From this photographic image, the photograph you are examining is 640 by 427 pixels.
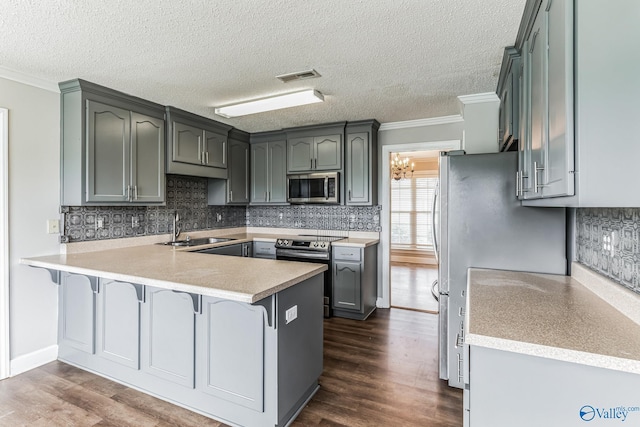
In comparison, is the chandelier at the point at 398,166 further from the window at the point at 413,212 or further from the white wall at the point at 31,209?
the white wall at the point at 31,209

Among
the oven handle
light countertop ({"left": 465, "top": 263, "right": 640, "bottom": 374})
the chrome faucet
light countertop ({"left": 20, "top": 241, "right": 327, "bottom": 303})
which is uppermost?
the chrome faucet

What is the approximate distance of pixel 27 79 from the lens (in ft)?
8.50

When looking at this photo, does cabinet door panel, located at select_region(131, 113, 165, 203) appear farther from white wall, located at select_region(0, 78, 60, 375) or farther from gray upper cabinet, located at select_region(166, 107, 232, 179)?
white wall, located at select_region(0, 78, 60, 375)

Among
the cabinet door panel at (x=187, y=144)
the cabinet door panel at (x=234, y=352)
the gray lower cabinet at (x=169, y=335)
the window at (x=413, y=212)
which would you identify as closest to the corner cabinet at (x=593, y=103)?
the cabinet door panel at (x=234, y=352)

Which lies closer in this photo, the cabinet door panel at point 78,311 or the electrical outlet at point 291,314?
the electrical outlet at point 291,314

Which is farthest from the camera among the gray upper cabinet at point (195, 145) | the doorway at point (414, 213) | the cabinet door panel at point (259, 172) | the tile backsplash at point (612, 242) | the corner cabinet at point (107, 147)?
the doorway at point (414, 213)

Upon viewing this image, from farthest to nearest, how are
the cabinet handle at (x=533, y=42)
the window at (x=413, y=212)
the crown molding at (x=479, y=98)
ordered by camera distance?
the window at (x=413, y=212) → the crown molding at (x=479, y=98) → the cabinet handle at (x=533, y=42)

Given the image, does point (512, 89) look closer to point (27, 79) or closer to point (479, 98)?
point (479, 98)

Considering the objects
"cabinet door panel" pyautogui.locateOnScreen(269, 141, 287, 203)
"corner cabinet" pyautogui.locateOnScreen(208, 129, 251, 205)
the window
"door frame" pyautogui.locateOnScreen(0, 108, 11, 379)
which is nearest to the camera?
"door frame" pyautogui.locateOnScreen(0, 108, 11, 379)

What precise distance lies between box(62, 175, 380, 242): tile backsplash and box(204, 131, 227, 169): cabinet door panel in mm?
448

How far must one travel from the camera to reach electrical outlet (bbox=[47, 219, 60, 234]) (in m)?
2.75

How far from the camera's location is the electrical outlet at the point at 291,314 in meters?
1.90

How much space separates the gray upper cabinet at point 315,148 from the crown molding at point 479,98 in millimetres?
1443

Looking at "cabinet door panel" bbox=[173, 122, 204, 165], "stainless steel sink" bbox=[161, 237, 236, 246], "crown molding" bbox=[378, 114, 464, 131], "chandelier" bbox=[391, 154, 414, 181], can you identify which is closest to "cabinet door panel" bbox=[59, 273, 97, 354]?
"stainless steel sink" bbox=[161, 237, 236, 246]
